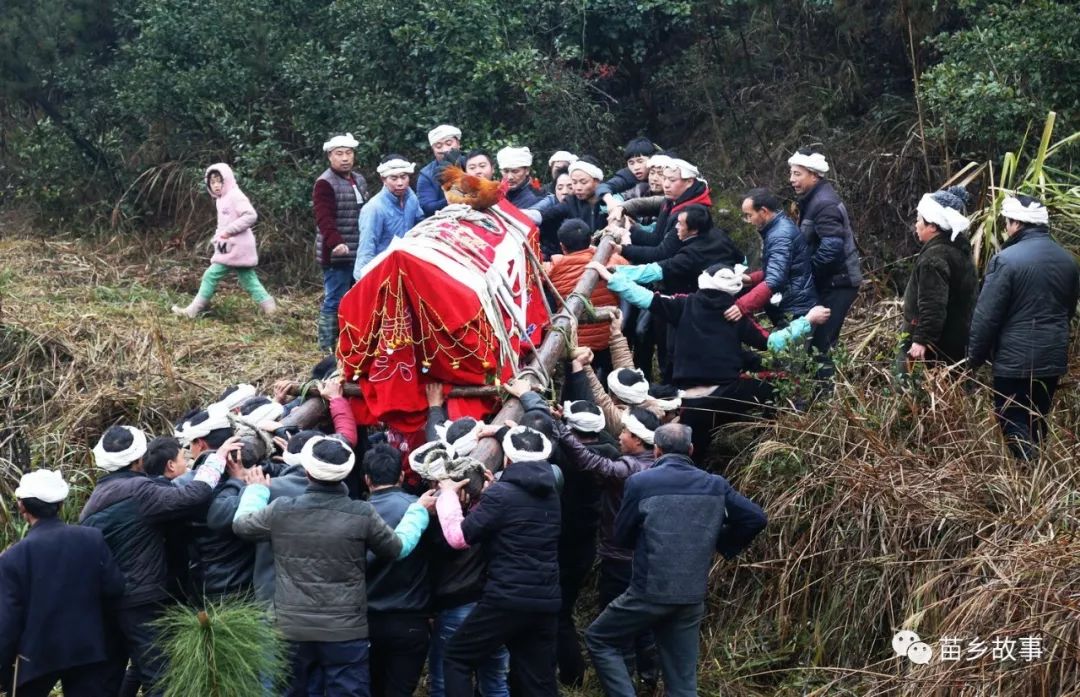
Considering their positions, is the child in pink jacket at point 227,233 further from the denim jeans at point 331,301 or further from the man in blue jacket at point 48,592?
the man in blue jacket at point 48,592

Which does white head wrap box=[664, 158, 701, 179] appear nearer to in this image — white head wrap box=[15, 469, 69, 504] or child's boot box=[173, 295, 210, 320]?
child's boot box=[173, 295, 210, 320]

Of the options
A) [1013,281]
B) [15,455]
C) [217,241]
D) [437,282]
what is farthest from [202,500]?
[217,241]

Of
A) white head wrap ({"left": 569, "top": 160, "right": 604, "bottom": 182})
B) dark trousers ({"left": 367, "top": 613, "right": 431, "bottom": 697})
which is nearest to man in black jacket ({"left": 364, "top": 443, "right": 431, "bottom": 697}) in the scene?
dark trousers ({"left": 367, "top": 613, "right": 431, "bottom": 697})

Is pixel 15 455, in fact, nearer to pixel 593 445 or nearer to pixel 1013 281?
pixel 593 445

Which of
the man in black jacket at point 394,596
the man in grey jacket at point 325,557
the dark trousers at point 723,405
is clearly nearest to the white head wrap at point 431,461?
the man in black jacket at point 394,596

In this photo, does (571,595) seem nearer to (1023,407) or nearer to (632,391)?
(632,391)

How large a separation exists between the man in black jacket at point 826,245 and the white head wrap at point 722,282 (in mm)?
744

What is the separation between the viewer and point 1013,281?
759cm

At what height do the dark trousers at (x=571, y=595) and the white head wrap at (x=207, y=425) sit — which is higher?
the white head wrap at (x=207, y=425)

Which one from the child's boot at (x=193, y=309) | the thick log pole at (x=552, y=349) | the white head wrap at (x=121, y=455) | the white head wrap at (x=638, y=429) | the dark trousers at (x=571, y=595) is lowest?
the child's boot at (x=193, y=309)

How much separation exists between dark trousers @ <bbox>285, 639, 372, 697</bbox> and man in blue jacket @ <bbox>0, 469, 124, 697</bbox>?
844mm

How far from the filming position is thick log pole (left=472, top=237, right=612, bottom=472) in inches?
269

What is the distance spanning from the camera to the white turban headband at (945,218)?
25.9ft

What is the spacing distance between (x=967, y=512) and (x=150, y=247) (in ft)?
28.9
